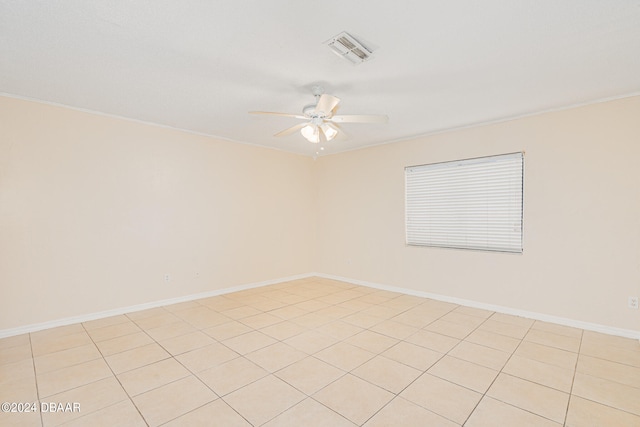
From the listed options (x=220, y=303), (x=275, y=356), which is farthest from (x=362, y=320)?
(x=220, y=303)

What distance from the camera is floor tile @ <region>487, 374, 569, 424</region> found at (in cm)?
195

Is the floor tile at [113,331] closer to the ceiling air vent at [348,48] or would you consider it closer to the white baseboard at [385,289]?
the white baseboard at [385,289]

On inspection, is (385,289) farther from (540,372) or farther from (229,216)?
(229,216)

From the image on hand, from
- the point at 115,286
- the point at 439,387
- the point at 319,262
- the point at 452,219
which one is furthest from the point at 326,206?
the point at 439,387

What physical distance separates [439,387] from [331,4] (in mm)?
2775

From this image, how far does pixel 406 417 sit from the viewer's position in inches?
74.9

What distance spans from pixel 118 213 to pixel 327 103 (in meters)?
3.16

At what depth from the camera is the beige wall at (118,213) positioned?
3.19 m

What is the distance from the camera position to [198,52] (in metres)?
2.26

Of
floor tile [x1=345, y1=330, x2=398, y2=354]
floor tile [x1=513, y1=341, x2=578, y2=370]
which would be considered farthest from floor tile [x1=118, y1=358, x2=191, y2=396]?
floor tile [x1=513, y1=341, x2=578, y2=370]

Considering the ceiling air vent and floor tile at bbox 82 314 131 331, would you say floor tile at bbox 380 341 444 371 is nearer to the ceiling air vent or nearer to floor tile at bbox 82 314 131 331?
the ceiling air vent

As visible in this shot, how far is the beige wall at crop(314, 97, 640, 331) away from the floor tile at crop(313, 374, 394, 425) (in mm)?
2612

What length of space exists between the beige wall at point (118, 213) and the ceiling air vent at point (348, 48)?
3.13 metres

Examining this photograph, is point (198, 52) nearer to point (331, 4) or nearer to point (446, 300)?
point (331, 4)
